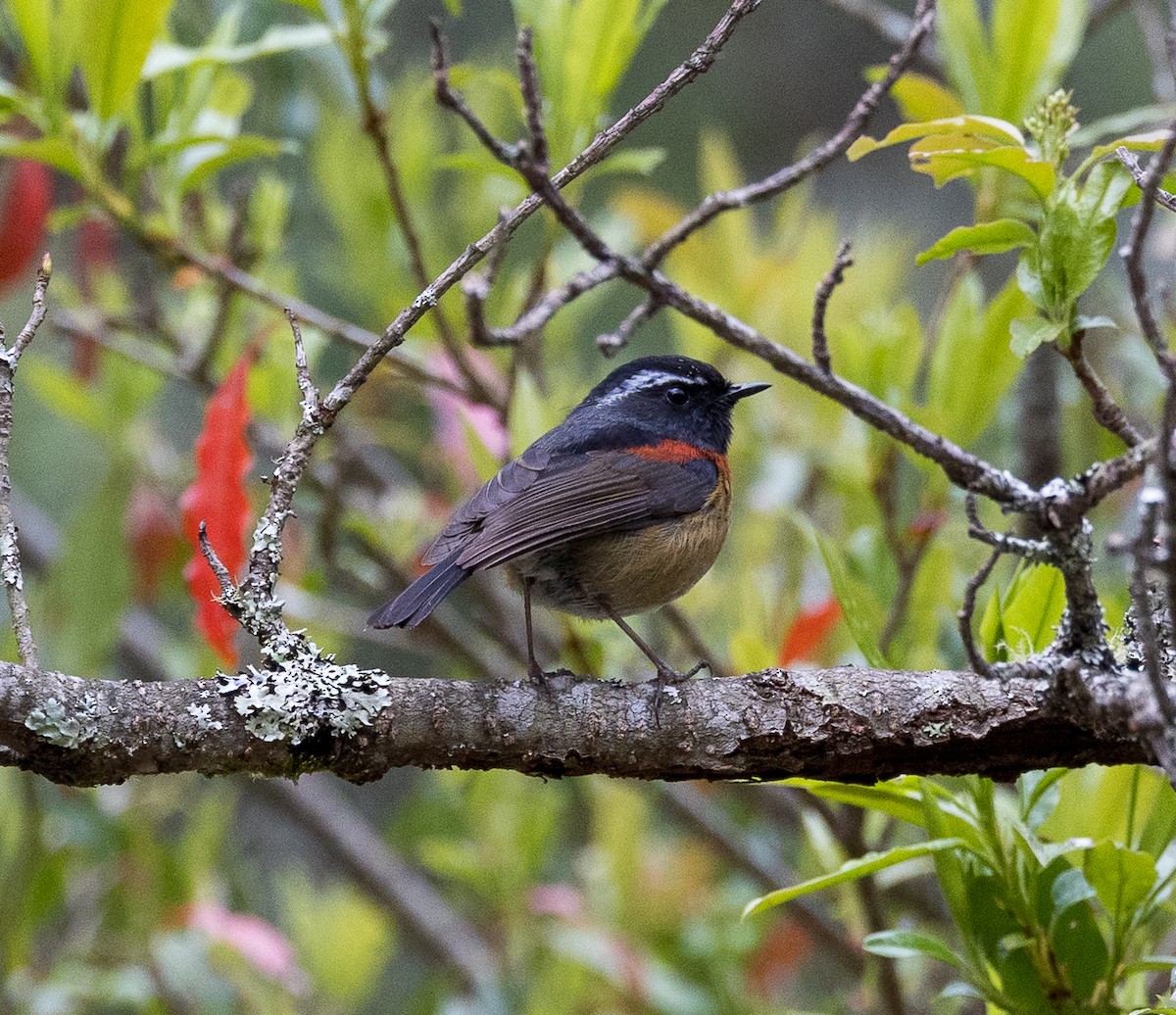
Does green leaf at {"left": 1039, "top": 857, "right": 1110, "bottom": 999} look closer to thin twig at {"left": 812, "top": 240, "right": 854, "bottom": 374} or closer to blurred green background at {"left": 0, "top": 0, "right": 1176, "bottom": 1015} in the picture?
blurred green background at {"left": 0, "top": 0, "right": 1176, "bottom": 1015}

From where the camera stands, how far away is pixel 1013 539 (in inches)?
76.1

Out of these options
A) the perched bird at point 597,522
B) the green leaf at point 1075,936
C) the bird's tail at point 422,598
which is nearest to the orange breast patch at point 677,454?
the perched bird at point 597,522

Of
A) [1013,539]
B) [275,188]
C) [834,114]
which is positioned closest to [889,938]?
[1013,539]

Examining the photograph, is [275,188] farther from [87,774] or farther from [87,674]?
[87,774]

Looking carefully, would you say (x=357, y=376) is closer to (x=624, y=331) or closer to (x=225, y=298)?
(x=624, y=331)

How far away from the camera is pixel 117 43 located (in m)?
3.00

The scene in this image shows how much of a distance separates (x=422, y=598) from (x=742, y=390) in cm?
141

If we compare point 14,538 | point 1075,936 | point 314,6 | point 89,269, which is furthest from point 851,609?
point 89,269

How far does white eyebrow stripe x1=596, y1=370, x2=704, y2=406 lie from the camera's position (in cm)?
384

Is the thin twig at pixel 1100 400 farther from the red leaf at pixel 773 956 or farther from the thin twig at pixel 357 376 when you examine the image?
the red leaf at pixel 773 956

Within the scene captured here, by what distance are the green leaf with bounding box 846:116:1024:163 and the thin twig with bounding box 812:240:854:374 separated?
0.24 m

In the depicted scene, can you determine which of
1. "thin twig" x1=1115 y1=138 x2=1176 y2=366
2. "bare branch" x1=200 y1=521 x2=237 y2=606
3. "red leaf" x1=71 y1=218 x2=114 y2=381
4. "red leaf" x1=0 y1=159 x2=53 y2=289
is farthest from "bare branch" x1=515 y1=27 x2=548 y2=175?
"red leaf" x1=71 y1=218 x2=114 y2=381

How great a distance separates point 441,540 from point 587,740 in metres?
1.01

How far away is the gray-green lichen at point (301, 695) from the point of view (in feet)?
6.84
